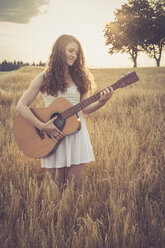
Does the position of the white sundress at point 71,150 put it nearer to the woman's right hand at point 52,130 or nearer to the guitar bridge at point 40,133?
the woman's right hand at point 52,130

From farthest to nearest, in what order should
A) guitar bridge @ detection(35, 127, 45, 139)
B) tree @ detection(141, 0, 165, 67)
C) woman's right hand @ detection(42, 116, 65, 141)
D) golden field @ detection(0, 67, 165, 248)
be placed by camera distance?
tree @ detection(141, 0, 165, 67) → guitar bridge @ detection(35, 127, 45, 139) → woman's right hand @ detection(42, 116, 65, 141) → golden field @ detection(0, 67, 165, 248)

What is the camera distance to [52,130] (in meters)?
1.75

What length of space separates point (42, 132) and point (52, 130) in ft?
0.50

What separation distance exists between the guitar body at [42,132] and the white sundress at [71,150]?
0.07 m

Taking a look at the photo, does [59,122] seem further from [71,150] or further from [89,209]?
[89,209]

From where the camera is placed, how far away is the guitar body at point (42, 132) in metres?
1.77

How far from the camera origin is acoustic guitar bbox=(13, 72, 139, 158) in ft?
5.82

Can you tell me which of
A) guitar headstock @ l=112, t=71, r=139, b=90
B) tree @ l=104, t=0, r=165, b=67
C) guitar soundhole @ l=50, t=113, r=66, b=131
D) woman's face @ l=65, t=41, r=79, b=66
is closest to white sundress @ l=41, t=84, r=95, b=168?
guitar soundhole @ l=50, t=113, r=66, b=131

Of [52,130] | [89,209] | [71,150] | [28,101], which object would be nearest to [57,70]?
[28,101]

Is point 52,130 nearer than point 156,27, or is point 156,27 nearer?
point 52,130

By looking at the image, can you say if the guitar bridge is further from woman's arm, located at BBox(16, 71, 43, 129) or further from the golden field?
the golden field

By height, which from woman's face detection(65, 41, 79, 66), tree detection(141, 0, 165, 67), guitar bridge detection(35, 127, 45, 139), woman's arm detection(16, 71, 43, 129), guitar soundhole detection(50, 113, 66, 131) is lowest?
guitar bridge detection(35, 127, 45, 139)

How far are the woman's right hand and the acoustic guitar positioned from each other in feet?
0.12

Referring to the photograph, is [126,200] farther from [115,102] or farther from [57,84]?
[115,102]
